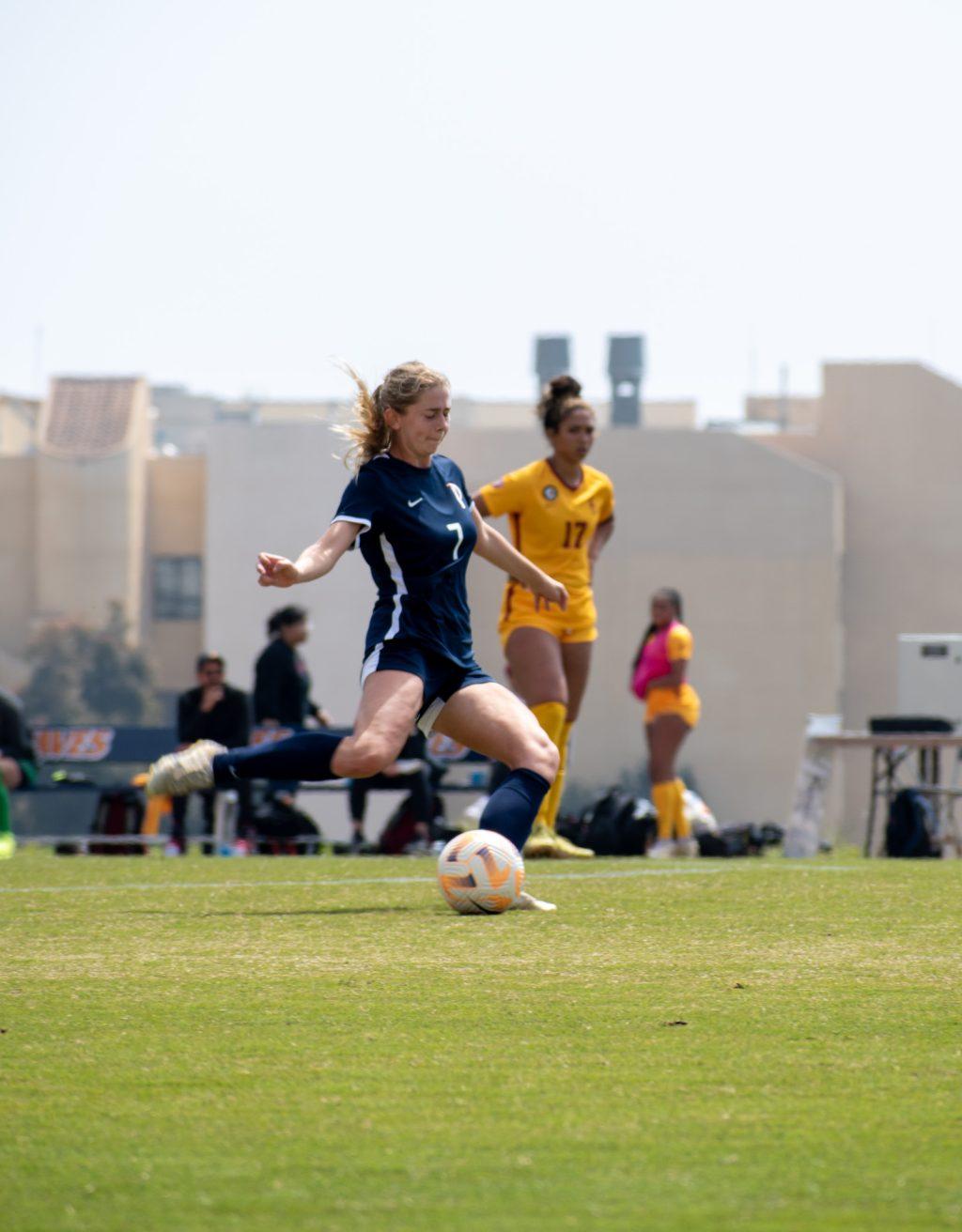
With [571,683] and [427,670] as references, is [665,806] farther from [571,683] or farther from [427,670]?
[427,670]

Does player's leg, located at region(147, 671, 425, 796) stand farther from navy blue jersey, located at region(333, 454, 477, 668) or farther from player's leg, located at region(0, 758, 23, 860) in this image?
player's leg, located at region(0, 758, 23, 860)

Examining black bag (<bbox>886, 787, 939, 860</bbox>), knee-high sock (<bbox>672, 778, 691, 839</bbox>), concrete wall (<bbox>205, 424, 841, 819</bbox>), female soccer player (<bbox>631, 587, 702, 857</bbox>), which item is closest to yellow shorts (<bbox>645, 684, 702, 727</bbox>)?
female soccer player (<bbox>631, 587, 702, 857</bbox>)

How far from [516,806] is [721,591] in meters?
52.4

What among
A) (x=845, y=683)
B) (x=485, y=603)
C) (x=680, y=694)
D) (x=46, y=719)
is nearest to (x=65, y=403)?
(x=46, y=719)

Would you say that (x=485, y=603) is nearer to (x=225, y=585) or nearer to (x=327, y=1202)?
(x=225, y=585)

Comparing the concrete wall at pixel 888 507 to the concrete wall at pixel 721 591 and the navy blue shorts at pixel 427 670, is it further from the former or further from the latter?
the navy blue shorts at pixel 427 670

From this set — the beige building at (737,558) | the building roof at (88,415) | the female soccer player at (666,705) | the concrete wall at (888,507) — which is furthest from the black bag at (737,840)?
the building roof at (88,415)

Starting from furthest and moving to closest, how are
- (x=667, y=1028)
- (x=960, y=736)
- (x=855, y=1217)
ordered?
(x=960, y=736) → (x=667, y=1028) → (x=855, y=1217)

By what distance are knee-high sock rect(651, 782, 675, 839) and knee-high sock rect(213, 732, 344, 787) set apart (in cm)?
696

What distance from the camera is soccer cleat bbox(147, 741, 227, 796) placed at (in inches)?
279

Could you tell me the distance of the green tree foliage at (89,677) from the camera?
222ft

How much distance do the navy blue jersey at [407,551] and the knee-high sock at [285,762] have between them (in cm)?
32

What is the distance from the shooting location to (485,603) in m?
59.3

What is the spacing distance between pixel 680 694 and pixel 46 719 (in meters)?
57.8
